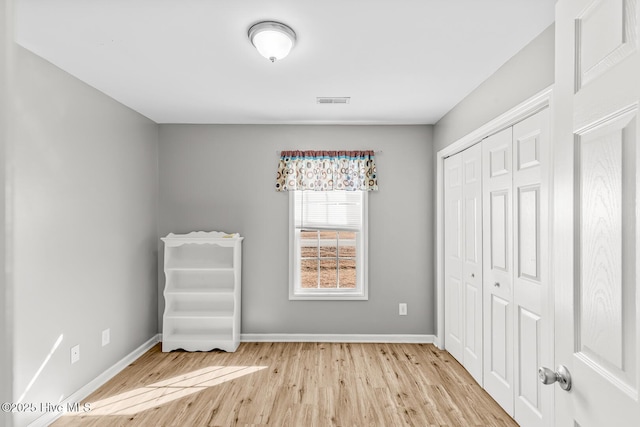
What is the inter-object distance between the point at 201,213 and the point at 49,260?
1806 millimetres

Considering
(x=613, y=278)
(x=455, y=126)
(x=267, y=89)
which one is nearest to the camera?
(x=613, y=278)

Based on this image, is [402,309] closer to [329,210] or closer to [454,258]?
[454,258]

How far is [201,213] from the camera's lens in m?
4.24

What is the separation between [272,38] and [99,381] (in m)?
3.08

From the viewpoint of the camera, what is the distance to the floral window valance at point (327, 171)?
13.8 ft

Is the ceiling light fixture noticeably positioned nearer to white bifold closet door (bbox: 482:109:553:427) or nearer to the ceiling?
the ceiling

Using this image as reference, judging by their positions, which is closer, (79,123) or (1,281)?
(1,281)

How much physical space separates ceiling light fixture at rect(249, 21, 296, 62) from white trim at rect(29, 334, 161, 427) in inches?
112

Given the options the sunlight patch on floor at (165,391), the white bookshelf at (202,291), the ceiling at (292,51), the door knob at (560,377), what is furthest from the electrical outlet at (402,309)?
the door knob at (560,377)

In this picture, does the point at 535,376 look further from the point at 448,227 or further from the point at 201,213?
the point at 201,213

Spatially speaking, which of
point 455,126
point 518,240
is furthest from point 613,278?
point 455,126

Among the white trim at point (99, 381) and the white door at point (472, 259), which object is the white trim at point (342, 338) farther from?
the white trim at point (99, 381)

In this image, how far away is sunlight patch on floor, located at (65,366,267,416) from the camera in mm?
2732

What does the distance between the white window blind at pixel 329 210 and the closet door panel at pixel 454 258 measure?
1.00 metres
